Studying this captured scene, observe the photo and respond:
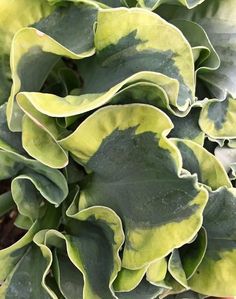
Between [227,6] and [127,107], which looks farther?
[227,6]

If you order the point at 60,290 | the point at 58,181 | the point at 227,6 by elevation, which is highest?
the point at 227,6

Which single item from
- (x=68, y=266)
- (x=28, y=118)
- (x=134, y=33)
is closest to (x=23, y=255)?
(x=68, y=266)

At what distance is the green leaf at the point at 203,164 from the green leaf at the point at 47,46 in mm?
132

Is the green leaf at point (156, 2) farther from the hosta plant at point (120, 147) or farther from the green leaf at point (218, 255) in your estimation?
the green leaf at point (218, 255)

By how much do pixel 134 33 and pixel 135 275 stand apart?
236 mm

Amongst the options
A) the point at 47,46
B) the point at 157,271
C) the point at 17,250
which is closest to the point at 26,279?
the point at 17,250

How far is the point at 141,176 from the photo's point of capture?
0.57 m

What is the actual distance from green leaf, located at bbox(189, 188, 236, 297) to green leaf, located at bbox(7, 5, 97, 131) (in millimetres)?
205

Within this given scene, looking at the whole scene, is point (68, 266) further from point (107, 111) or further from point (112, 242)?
point (107, 111)

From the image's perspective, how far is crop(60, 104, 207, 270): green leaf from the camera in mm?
534

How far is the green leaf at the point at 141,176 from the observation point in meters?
0.53

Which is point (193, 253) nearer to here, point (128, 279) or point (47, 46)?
point (128, 279)

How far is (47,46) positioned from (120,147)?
12 cm

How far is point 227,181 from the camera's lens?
579 mm
